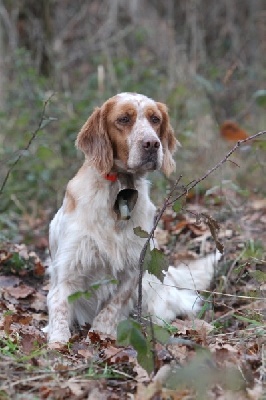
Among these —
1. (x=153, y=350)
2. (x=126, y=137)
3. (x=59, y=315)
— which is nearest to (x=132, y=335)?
(x=153, y=350)

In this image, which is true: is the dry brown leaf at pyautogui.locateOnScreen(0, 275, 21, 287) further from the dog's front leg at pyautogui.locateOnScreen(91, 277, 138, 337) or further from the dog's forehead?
the dog's forehead

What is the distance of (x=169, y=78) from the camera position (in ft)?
28.7

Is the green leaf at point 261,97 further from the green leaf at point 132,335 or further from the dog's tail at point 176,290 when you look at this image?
the green leaf at point 132,335

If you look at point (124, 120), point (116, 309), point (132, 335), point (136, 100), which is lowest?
point (116, 309)

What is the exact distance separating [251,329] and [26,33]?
6.54 metres

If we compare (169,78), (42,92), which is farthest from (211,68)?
(42,92)

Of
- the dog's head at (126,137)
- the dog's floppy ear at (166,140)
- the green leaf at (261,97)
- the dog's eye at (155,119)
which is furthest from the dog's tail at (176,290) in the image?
the green leaf at (261,97)

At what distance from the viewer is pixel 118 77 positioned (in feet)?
27.7

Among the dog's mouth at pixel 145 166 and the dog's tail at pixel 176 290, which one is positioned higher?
the dog's mouth at pixel 145 166

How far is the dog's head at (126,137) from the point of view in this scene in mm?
3949

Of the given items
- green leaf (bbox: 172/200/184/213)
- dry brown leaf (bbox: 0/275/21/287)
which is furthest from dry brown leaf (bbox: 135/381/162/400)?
dry brown leaf (bbox: 0/275/21/287)

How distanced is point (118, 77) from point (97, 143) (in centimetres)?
441

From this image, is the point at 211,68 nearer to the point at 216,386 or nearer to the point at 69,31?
the point at 69,31

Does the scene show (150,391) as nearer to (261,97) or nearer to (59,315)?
(59,315)
